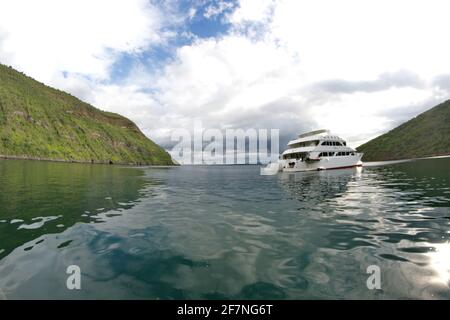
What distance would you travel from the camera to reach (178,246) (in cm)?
876

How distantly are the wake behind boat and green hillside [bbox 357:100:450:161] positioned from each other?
357 feet

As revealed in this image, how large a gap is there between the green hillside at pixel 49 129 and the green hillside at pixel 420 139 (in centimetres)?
18403

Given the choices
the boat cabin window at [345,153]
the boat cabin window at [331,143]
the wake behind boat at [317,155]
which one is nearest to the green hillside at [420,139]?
the boat cabin window at [345,153]

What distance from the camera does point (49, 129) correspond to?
134250mm

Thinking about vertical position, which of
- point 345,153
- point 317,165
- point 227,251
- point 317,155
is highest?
point 345,153

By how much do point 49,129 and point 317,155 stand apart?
465 feet

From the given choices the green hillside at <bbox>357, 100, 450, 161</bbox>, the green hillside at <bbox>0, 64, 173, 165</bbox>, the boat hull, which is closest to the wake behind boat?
the boat hull

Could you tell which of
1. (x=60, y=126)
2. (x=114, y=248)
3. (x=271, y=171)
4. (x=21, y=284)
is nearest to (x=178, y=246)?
(x=114, y=248)

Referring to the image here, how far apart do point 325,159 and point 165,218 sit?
2046 inches

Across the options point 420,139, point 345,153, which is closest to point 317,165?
point 345,153

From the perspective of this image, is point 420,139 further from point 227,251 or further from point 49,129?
point 49,129
